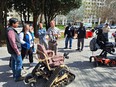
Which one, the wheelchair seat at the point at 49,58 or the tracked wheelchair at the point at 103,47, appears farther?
the tracked wheelchair at the point at 103,47

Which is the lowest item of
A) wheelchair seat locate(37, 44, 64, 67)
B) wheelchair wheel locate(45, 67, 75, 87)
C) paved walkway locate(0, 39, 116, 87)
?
paved walkway locate(0, 39, 116, 87)

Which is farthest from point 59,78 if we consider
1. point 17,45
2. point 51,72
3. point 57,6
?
point 57,6

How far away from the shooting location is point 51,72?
6770mm

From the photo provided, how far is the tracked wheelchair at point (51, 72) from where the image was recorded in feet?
21.1

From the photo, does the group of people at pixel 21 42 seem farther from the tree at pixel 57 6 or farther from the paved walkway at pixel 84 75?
the tree at pixel 57 6

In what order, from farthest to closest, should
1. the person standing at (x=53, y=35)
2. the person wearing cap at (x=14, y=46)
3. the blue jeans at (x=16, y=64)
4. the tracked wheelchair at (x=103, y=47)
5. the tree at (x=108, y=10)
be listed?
the tree at (x=108, y=10), the person standing at (x=53, y=35), the tracked wheelchair at (x=103, y=47), the blue jeans at (x=16, y=64), the person wearing cap at (x=14, y=46)

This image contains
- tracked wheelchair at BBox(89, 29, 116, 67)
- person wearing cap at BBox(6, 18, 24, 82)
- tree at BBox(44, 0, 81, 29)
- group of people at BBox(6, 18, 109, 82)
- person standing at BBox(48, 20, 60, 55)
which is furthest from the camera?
tree at BBox(44, 0, 81, 29)

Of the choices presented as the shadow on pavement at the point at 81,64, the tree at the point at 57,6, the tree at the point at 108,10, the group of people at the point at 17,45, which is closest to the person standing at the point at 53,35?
the group of people at the point at 17,45

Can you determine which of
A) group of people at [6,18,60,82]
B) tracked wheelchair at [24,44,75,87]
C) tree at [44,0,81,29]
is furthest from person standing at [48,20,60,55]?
tree at [44,0,81,29]

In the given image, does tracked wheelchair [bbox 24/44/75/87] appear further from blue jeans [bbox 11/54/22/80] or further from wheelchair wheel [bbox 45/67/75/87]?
blue jeans [bbox 11/54/22/80]

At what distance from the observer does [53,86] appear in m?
6.43

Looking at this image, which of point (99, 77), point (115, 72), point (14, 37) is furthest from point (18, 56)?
point (115, 72)

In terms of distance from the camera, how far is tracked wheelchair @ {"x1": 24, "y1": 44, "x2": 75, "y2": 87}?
6.44 metres

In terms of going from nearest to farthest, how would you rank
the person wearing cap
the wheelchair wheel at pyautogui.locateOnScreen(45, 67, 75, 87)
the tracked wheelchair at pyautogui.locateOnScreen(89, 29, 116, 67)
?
the wheelchair wheel at pyautogui.locateOnScreen(45, 67, 75, 87), the person wearing cap, the tracked wheelchair at pyautogui.locateOnScreen(89, 29, 116, 67)
